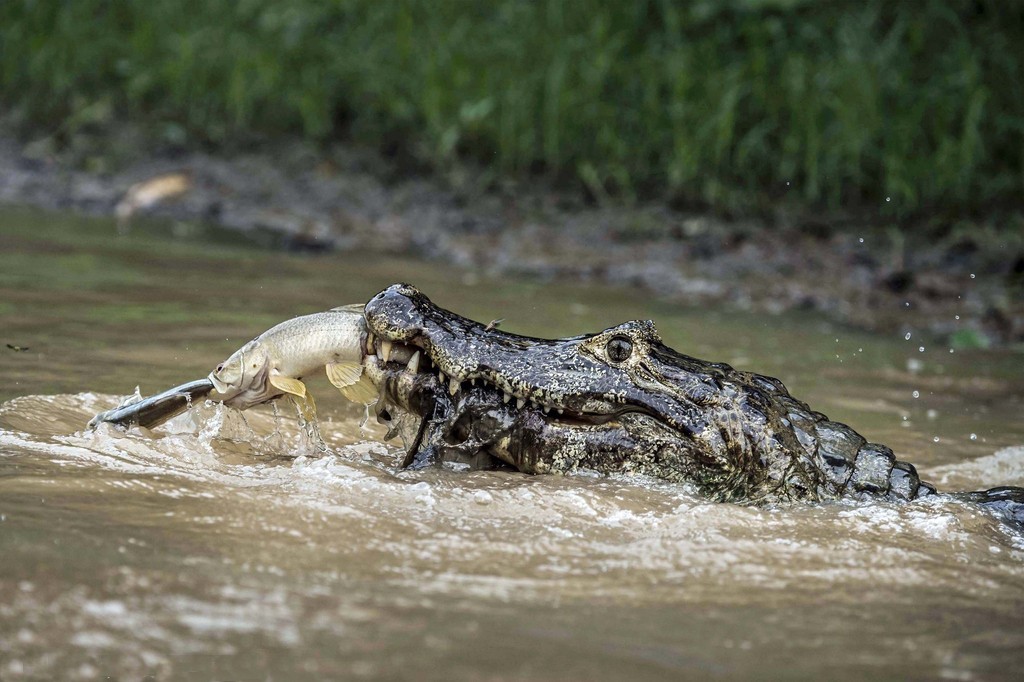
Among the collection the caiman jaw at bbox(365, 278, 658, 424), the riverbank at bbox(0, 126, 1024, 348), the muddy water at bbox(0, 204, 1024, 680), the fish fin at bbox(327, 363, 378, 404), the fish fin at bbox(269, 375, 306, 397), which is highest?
the riverbank at bbox(0, 126, 1024, 348)

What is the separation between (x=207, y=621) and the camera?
221 cm

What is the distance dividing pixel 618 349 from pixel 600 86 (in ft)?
18.9

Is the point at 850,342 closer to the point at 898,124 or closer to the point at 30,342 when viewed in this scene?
the point at 898,124

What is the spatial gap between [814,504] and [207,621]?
1824 millimetres

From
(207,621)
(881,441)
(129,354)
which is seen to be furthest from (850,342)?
(207,621)

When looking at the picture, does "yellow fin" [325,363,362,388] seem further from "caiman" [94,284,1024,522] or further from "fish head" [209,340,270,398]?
"fish head" [209,340,270,398]

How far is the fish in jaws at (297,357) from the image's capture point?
10.9 ft

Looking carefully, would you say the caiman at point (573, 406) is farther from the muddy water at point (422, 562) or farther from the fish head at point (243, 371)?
the fish head at point (243, 371)

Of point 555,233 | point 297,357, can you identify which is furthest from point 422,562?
point 555,233

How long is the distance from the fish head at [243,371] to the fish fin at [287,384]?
0.13 ft

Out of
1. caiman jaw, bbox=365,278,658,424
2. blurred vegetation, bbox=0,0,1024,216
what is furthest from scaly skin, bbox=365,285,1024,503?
blurred vegetation, bbox=0,0,1024,216

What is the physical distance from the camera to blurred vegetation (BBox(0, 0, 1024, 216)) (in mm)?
8023

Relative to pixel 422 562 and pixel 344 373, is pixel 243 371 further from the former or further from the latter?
pixel 422 562

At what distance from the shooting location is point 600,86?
8812mm
